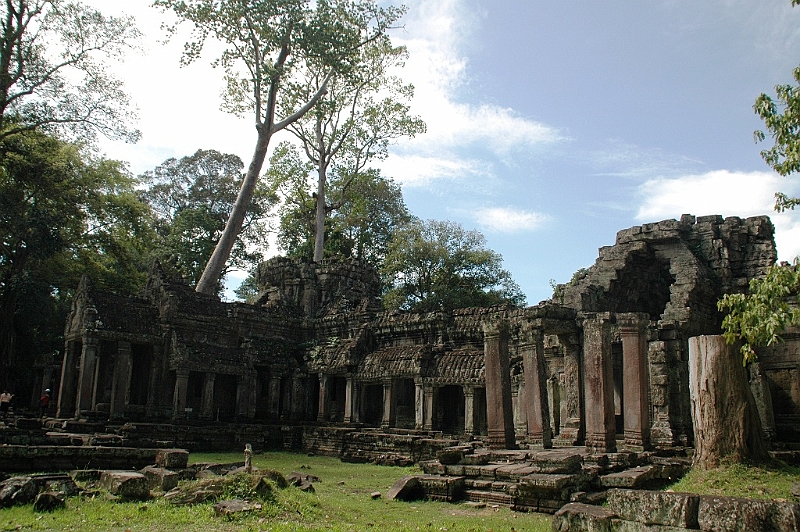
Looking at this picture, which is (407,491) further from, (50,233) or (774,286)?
(50,233)

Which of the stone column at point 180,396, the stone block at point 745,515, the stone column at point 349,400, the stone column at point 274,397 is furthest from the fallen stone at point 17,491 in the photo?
the stone column at point 274,397

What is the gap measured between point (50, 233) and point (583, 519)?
1009 inches

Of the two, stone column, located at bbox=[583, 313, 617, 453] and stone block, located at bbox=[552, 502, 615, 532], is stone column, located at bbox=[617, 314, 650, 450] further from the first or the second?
stone block, located at bbox=[552, 502, 615, 532]

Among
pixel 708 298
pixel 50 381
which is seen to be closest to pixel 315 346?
pixel 50 381

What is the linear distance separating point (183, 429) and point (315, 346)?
722 cm

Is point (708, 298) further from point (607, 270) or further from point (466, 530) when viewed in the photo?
point (466, 530)

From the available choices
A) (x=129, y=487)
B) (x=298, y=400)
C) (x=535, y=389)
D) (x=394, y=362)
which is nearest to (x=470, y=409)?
(x=394, y=362)

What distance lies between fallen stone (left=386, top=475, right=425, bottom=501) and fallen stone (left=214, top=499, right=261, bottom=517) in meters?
3.16

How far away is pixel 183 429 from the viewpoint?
19.9 metres

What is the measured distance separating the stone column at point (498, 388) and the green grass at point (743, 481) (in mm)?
4858

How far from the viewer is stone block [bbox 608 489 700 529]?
6.34 meters

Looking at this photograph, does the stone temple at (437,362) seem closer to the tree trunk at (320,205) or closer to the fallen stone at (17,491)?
the tree trunk at (320,205)

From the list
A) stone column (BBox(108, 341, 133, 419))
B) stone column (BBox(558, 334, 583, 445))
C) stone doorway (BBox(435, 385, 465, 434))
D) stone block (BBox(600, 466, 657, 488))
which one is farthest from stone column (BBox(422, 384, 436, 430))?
stone block (BBox(600, 466, 657, 488))

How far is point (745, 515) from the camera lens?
A: 6012 millimetres
